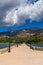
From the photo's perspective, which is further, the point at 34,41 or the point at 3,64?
the point at 34,41

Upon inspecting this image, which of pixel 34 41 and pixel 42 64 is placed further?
pixel 34 41

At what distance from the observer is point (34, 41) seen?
16950 centimetres

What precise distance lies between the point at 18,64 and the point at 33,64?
1.21 m

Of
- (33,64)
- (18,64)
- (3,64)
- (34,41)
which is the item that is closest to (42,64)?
(33,64)

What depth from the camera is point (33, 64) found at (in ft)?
51.0

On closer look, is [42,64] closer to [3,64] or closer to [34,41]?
[3,64]

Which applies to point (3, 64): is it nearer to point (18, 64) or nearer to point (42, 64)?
point (18, 64)

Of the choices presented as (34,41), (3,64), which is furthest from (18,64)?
(34,41)

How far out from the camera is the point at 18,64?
1573 cm

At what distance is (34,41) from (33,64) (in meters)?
154

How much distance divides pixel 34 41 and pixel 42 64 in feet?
507

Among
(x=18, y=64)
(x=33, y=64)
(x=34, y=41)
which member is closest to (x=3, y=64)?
(x=18, y=64)

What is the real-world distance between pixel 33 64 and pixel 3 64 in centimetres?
240

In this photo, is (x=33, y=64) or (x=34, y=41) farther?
(x=34, y=41)
